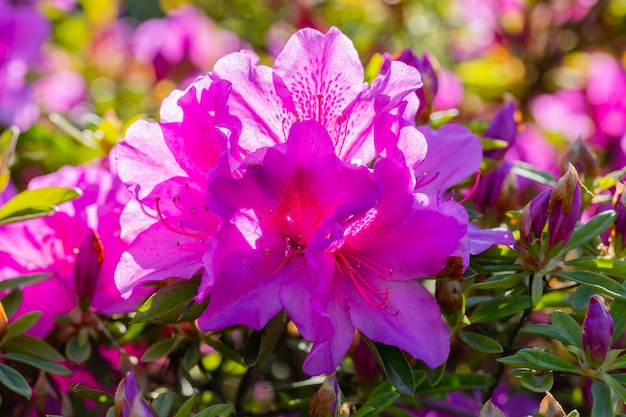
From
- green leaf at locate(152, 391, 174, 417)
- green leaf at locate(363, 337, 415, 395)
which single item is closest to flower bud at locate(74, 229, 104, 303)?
green leaf at locate(152, 391, 174, 417)

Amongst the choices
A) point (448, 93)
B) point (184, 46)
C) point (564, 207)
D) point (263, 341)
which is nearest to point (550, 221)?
point (564, 207)

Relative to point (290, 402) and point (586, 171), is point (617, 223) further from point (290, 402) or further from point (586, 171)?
point (290, 402)

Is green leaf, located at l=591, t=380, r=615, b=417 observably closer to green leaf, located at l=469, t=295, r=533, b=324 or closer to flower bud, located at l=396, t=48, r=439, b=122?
green leaf, located at l=469, t=295, r=533, b=324

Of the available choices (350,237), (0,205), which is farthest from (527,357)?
(0,205)

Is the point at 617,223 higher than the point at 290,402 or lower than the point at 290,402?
higher

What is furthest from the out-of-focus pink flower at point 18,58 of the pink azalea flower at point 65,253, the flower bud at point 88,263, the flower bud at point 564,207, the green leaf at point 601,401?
the green leaf at point 601,401

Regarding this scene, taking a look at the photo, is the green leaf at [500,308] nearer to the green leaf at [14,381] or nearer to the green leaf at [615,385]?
the green leaf at [615,385]
